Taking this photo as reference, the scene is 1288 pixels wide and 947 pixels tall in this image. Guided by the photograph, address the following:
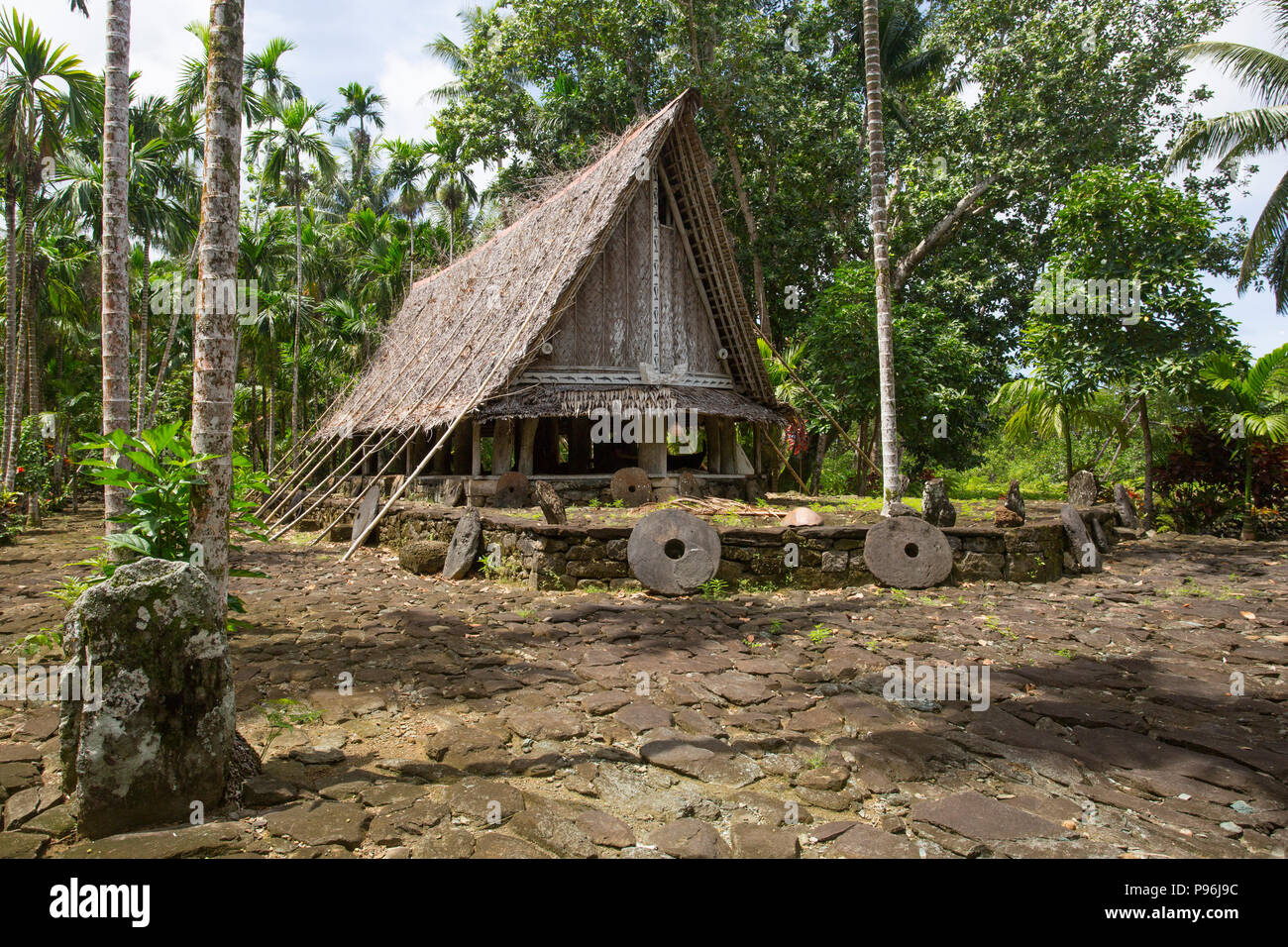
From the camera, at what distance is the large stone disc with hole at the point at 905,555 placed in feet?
26.7

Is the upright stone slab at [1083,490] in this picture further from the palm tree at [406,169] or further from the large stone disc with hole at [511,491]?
the palm tree at [406,169]

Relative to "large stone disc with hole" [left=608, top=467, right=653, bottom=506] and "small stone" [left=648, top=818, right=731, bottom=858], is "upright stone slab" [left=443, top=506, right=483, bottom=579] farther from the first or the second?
"small stone" [left=648, top=818, right=731, bottom=858]

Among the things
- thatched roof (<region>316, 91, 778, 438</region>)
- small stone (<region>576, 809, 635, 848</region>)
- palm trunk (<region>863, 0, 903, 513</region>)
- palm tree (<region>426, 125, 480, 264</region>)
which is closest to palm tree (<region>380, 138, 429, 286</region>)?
palm tree (<region>426, 125, 480, 264</region>)

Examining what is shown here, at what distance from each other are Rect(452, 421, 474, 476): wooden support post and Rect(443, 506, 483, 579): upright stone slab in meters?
6.74

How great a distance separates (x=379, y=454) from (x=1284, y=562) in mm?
18332

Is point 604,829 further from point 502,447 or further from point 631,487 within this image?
point 502,447

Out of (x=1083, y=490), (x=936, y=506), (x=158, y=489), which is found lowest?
(x=936, y=506)

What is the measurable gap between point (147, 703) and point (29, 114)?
51.0ft

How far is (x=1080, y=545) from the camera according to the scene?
910 centimetres

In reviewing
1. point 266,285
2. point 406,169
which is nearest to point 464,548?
point 266,285

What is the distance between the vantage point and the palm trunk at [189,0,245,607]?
4199 mm
